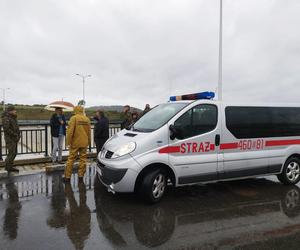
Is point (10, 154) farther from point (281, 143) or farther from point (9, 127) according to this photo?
point (281, 143)

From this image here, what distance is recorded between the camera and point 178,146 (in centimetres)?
589

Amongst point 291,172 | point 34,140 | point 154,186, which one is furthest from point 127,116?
point 291,172

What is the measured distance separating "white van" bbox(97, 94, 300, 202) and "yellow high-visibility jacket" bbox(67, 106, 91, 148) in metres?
1.16

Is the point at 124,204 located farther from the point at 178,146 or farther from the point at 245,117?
the point at 245,117

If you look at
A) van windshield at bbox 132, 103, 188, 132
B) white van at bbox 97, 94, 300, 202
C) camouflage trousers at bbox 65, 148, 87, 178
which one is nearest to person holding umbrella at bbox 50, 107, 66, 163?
camouflage trousers at bbox 65, 148, 87, 178

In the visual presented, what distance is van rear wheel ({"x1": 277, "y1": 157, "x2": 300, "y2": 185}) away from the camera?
7289 mm

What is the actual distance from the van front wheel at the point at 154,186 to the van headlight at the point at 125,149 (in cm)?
55

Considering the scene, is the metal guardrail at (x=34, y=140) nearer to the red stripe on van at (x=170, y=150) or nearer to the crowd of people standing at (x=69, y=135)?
the crowd of people standing at (x=69, y=135)

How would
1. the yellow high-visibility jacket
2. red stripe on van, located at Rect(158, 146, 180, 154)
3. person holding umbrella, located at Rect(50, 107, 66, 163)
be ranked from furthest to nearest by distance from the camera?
1. person holding umbrella, located at Rect(50, 107, 66, 163)
2. the yellow high-visibility jacket
3. red stripe on van, located at Rect(158, 146, 180, 154)

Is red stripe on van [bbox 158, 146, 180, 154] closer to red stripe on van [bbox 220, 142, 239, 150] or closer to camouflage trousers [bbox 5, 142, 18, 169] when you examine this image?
red stripe on van [bbox 220, 142, 239, 150]

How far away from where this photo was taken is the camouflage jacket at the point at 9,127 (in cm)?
791

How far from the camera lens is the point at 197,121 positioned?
243 inches

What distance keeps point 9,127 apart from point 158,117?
4.09m

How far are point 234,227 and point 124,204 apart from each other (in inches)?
79.1
